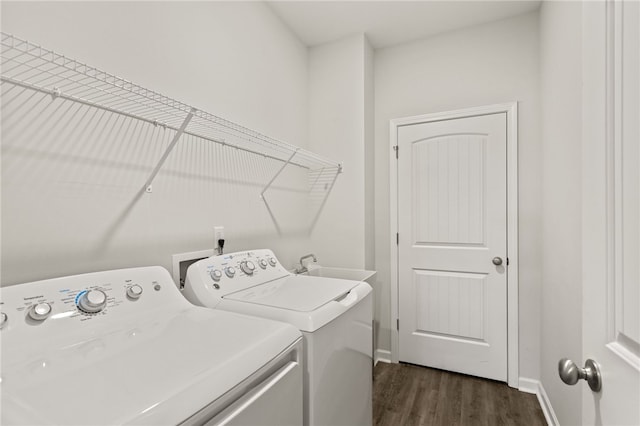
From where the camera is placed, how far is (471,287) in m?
2.54

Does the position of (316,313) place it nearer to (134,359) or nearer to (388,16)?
(134,359)

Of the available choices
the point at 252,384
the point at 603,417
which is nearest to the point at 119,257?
the point at 252,384

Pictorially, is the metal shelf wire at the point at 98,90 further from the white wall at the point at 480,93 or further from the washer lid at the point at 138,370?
the white wall at the point at 480,93

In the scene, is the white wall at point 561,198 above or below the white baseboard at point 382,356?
above

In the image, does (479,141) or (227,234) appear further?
(479,141)

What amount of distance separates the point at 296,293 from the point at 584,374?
1039mm

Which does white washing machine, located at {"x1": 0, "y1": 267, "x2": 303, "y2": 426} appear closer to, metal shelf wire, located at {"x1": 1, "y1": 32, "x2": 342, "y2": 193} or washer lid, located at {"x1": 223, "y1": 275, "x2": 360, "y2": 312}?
washer lid, located at {"x1": 223, "y1": 275, "x2": 360, "y2": 312}

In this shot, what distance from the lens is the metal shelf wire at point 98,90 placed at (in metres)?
0.98

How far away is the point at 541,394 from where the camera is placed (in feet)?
7.32

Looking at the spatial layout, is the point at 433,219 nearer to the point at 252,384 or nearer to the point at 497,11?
the point at 497,11

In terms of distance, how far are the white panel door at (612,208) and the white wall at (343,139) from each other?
1.97 m

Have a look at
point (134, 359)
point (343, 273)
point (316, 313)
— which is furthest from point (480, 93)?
point (134, 359)

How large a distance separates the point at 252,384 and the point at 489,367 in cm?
231

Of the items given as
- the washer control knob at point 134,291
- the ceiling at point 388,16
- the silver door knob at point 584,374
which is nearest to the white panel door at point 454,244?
the ceiling at point 388,16
